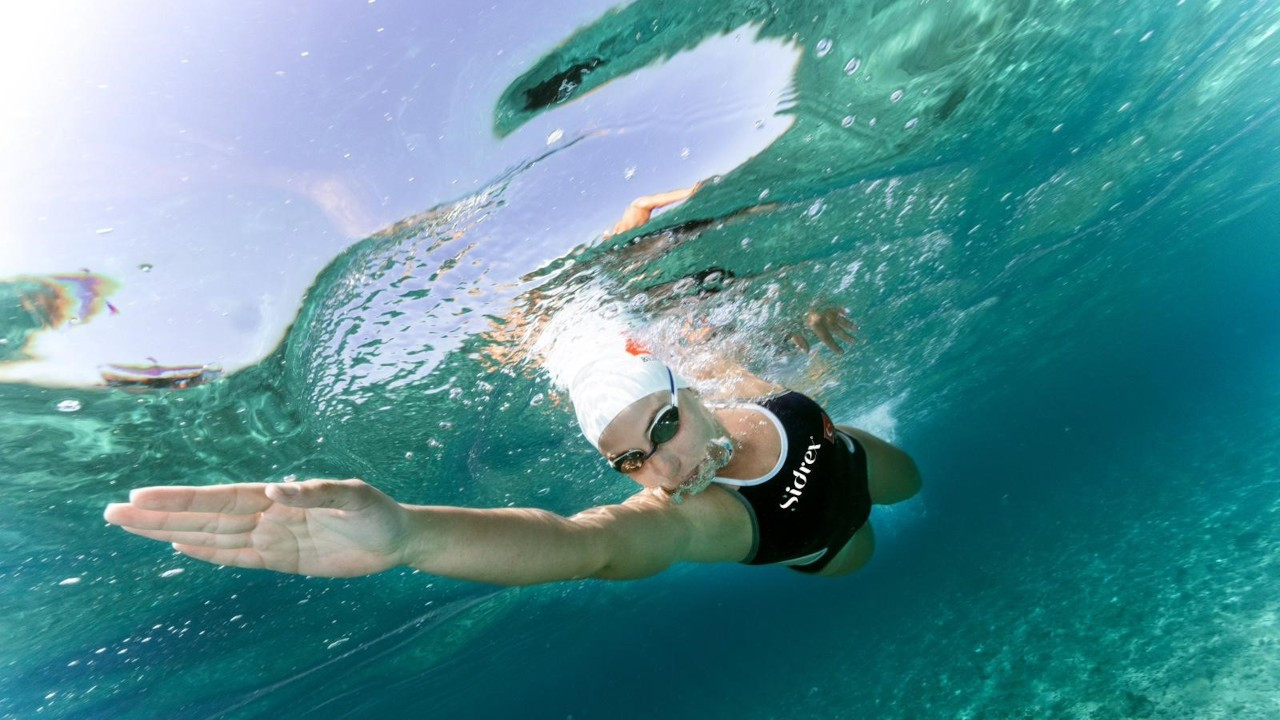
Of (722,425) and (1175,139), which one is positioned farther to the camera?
(1175,139)

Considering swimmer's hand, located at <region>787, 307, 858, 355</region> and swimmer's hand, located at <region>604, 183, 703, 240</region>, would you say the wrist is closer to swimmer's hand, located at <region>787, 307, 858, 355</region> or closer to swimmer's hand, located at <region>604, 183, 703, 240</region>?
swimmer's hand, located at <region>604, 183, 703, 240</region>

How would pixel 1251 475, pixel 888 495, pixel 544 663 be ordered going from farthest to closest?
pixel 544 663 < pixel 1251 475 < pixel 888 495

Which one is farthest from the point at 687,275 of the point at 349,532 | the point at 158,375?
the point at 349,532

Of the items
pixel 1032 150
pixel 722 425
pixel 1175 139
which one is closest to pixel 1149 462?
pixel 1175 139

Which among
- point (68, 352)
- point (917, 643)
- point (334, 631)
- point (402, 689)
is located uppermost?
point (68, 352)

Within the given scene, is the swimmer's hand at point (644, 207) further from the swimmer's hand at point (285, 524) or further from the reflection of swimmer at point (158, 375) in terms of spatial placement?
the swimmer's hand at point (285, 524)

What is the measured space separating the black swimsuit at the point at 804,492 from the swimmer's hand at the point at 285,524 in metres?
3.18

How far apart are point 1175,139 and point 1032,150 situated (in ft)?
24.1

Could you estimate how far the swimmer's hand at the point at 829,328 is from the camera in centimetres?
1455

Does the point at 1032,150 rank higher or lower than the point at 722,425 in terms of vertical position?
higher

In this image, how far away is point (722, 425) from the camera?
576 centimetres

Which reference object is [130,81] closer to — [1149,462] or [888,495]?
[888,495]

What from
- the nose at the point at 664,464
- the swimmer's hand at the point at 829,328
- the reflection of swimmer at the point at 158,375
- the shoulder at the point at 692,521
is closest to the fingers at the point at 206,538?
the shoulder at the point at 692,521

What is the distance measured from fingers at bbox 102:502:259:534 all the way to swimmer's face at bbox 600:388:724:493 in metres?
2.91
